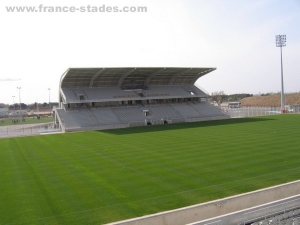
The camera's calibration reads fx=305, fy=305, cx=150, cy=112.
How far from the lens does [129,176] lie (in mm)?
15141

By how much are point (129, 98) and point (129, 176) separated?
108 ft

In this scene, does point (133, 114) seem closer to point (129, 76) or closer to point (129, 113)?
point (129, 113)

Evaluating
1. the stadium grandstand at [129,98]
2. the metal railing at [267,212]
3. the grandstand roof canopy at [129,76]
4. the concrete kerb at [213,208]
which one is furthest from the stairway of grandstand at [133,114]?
the metal railing at [267,212]

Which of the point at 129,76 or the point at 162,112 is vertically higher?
the point at 129,76

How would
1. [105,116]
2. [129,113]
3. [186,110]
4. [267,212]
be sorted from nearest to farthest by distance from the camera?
[267,212]
[105,116]
[129,113]
[186,110]

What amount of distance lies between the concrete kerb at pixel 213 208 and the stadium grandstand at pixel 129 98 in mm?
30300

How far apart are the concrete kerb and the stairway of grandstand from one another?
30.4 meters

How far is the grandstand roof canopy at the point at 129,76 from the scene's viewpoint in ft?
142

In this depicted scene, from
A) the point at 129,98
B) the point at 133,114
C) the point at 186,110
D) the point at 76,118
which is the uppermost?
the point at 129,98

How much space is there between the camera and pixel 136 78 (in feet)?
Answer: 162

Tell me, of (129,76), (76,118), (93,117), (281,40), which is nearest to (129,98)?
(129,76)

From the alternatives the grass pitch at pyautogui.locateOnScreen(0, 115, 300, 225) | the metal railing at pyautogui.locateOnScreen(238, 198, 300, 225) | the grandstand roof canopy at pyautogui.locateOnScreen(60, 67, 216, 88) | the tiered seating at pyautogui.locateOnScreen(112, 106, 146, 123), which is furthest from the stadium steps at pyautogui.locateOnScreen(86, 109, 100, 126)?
the metal railing at pyautogui.locateOnScreen(238, 198, 300, 225)

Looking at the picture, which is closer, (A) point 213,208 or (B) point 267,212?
(B) point 267,212

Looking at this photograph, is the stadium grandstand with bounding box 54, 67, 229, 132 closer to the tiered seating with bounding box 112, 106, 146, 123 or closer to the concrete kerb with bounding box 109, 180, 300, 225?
the tiered seating with bounding box 112, 106, 146, 123
